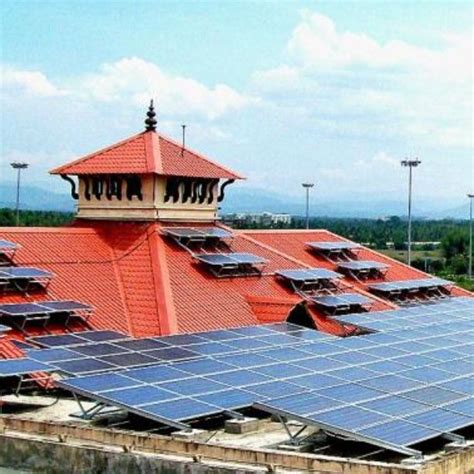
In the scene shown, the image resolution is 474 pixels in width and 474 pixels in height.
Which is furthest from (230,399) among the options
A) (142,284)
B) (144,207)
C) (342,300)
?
(144,207)

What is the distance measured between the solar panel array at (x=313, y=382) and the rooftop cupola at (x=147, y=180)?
972cm

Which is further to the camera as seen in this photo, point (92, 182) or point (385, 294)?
point (385, 294)

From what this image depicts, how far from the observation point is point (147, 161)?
4044 centimetres

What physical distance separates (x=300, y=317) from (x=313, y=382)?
11.7 meters

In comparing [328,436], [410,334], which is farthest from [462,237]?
[328,436]

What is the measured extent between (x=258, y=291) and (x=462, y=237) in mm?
118580

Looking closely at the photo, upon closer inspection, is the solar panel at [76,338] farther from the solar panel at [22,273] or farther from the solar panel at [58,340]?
the solar panel at [22,273]

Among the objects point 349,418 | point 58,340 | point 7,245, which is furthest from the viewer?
point 7,245

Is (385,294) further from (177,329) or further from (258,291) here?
(177,329)

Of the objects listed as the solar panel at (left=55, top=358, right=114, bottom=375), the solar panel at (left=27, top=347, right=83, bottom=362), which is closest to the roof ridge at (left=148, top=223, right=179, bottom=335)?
the solar panel at (left=27, top=347, right=83, bottom=362)

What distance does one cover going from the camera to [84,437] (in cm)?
2255

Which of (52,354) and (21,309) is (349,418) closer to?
(52,354)

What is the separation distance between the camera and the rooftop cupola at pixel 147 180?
40281mm

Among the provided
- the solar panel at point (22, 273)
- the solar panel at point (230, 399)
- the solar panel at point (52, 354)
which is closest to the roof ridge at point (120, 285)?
the solar panel at point (22, 273)
